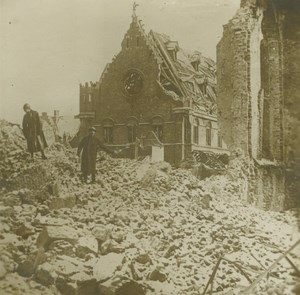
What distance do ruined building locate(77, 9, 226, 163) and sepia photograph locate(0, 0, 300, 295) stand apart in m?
0.01

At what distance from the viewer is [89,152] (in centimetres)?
491

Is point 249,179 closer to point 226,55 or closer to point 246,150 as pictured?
point 246,150

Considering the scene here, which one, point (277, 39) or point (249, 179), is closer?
point (249, 179)

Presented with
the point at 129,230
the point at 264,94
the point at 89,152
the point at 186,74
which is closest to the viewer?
the point at 129,230

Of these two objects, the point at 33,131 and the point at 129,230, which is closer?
the point at 129,230

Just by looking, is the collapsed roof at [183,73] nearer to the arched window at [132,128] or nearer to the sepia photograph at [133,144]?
the sepia photograph at [133,144]

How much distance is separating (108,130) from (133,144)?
1.23 ft

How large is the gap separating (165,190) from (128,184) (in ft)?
1.49

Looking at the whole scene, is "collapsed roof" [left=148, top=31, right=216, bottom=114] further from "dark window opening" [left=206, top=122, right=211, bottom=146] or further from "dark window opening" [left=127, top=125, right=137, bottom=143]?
"dark window opening" [left=127, top=125, right=137, bottom=143]

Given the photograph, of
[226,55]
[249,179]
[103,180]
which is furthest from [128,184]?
[226,55]

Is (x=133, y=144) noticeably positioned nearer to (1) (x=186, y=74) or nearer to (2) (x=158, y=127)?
(2) (x=158, y=127)

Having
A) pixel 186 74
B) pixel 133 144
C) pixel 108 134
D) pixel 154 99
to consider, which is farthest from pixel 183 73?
pixel 108 134

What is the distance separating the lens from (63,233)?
14.9 feet

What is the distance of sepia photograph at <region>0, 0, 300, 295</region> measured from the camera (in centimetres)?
458
